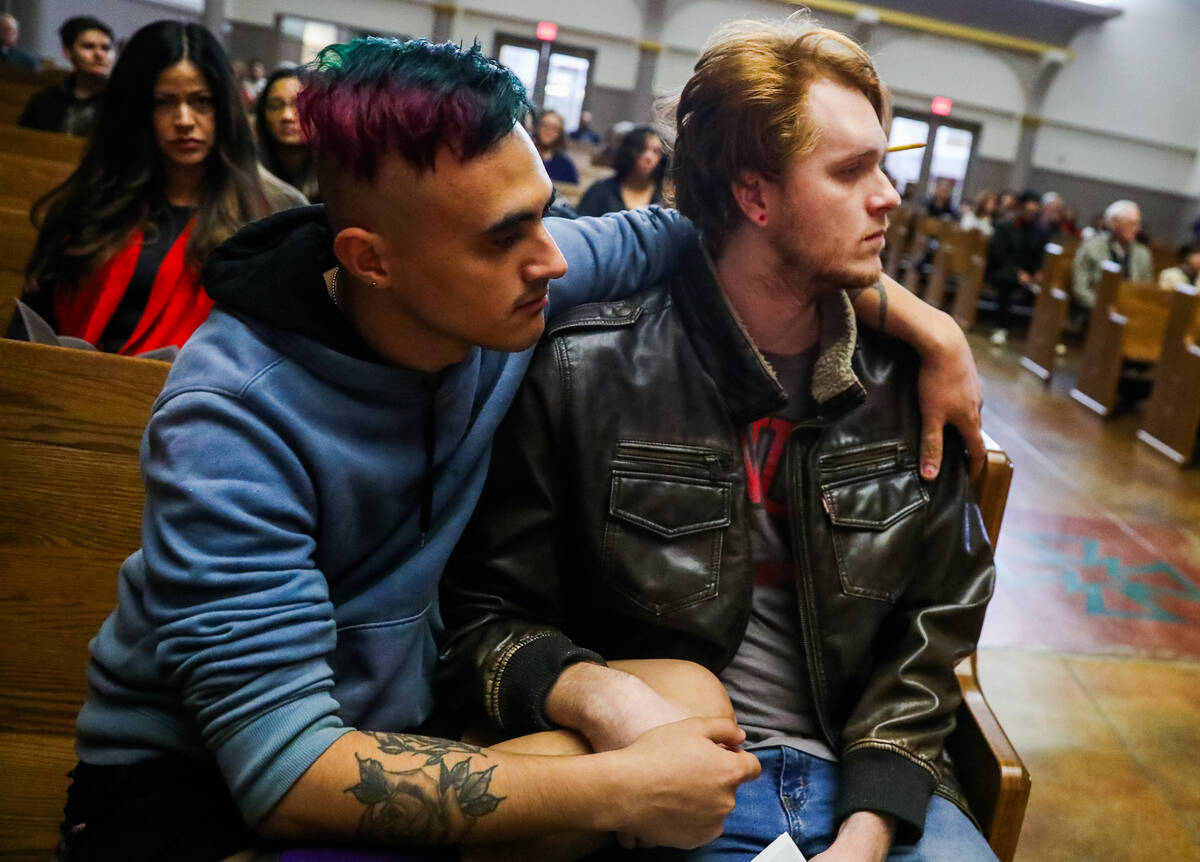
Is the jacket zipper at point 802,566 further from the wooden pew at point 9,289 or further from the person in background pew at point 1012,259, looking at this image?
the person in background pew at point 1012,259

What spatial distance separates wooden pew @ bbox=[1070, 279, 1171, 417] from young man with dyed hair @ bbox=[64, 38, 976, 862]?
6.49 metres

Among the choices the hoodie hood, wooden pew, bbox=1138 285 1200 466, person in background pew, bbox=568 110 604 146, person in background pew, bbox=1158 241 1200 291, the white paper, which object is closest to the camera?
the hoodie hood

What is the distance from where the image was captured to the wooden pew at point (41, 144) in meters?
3.99

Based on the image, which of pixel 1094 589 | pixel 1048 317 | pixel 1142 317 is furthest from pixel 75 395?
pixel 1048 317

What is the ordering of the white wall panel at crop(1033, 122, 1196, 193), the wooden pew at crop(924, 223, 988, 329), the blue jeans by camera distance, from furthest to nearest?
1. the white wall panel at crop(1033, 122, 1196, 193)
2. the wooden pew at crop(924, 223, 988, 329)
3. the blue jeans

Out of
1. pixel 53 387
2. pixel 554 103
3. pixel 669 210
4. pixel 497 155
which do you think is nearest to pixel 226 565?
pixel 497 155

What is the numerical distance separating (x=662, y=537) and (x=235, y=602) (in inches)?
24.7

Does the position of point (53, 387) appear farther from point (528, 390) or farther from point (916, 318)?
point (916, 318)

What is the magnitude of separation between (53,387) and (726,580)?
1026 millimetres

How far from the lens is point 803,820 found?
1.43 m

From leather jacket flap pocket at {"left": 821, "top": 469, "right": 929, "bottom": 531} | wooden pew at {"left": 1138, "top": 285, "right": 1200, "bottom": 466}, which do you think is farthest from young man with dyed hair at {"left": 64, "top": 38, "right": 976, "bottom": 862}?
wooden pew at {"left": 1138, "top": 285, "right": 1200, "bottom": 466}

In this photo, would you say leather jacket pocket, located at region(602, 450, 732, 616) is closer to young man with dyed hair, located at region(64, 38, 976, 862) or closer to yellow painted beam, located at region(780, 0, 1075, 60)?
young man with dyed hair, located at region(64, 38, 976, 862)

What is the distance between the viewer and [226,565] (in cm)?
106

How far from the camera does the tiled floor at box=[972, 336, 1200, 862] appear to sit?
269cm
